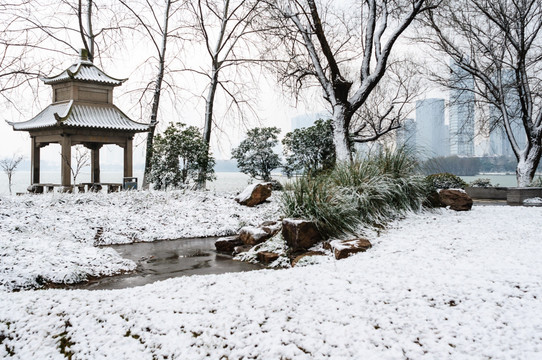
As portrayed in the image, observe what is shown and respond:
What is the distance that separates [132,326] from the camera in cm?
244

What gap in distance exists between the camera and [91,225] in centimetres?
677

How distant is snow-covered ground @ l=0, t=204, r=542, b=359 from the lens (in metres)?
2.12

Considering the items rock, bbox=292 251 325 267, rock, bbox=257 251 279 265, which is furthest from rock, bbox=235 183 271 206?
rock, bbox=292 251 325 267

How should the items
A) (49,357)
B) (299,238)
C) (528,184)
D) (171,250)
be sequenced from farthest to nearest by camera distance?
(528,184) → (171,250) → (299,238) → (49,357)

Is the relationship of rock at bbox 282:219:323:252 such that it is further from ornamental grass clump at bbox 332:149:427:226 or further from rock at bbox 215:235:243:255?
rock at bbox 215:235:243:255

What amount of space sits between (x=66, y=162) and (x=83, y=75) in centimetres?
292

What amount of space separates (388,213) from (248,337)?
4143 mm

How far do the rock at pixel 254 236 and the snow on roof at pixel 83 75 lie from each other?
8467mm

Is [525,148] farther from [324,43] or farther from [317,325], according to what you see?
[317,325]

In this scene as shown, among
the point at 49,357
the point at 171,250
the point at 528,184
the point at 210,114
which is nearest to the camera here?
the point at 49,357

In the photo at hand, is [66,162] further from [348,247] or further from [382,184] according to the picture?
[348,247]

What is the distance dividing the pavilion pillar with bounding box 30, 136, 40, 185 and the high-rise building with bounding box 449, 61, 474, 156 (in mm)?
14999

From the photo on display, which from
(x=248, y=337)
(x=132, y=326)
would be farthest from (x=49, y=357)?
(x=248, y=337)

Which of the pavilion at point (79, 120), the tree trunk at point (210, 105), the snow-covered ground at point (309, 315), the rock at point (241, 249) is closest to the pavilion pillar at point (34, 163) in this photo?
the pavilion at point (79, 120)
